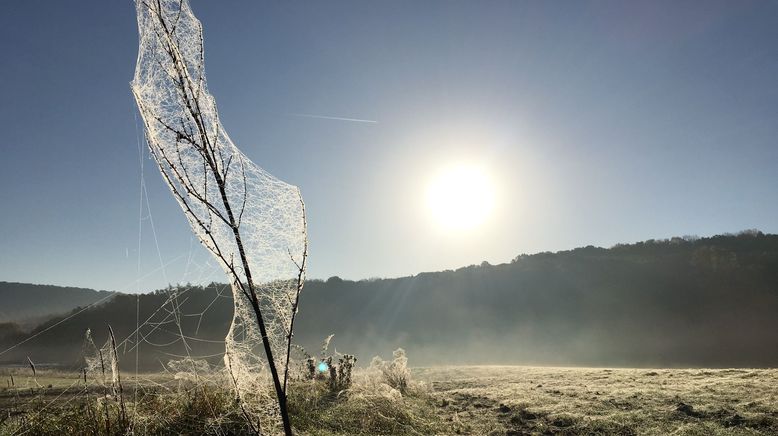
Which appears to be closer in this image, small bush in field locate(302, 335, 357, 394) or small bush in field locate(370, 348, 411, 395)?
small bush in field locate(302, 335, 357, 394)

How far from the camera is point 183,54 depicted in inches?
78.8

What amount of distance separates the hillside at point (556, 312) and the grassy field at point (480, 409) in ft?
46.7

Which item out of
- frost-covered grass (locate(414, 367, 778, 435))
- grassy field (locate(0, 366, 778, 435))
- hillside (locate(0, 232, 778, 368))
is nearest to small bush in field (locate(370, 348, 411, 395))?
grassy field (locate(0, 366, 778, 435))

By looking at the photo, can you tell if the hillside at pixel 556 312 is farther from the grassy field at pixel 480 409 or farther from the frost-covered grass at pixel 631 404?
the frost-covered grass at pixel 631 404

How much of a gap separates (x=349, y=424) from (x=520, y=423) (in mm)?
2642

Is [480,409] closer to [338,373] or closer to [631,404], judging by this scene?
[631,404]

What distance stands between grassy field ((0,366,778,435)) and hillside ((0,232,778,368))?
46.7ft

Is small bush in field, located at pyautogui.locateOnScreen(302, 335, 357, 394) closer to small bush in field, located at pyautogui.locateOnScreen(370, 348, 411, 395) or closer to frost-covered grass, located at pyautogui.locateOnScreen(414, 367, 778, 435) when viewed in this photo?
small bush in field, located at pyautogui.locateOnScreen(370, 348, 411, 395)

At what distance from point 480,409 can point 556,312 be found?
30.8 meters

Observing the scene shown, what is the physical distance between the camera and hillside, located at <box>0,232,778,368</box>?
2644cm

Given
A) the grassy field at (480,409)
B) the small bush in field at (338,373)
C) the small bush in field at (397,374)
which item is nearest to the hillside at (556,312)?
the small bush in field at (338,373)

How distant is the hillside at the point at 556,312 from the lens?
2644 cm

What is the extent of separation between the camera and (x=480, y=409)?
24.7 ft

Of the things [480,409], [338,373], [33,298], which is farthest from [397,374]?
[33,298]
